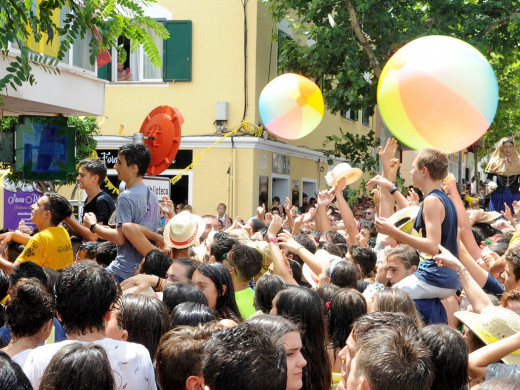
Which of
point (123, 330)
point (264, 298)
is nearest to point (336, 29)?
point (264, 298)

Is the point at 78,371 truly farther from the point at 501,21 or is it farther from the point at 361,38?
the point at 501,21

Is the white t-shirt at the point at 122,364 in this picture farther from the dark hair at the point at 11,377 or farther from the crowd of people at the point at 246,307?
the dark hair at the point at 11,377

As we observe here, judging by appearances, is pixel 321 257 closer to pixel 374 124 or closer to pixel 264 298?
pixel 264 298

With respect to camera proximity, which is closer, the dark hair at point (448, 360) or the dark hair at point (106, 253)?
the dark hair at point (448, 360)

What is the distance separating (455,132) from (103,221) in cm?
324

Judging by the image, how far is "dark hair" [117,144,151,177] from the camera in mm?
6406

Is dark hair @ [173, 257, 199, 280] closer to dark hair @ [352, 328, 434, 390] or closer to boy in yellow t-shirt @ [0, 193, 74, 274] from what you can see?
boy in yellow t-shirt @ [0, 193, 74, 274]

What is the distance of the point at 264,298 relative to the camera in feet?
16.5

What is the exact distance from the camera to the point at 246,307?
18.2 ft

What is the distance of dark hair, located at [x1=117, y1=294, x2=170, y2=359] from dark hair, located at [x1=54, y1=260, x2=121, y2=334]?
0.69 ft

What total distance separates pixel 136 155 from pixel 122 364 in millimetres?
3280

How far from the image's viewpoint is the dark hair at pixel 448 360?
3.38 m

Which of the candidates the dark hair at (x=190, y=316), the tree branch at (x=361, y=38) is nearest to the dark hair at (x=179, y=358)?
the dark hair at (x=190, y=316)

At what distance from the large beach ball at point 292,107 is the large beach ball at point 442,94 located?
340 cm
